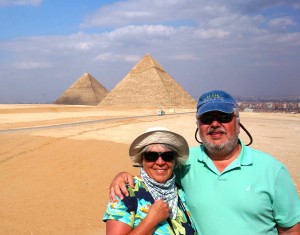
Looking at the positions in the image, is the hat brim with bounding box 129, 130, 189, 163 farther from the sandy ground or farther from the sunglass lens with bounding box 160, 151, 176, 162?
the sandy ground

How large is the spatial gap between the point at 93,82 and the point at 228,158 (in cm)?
11325

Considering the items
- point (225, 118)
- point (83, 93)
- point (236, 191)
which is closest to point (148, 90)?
point (83, 93)

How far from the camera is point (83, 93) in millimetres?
109875

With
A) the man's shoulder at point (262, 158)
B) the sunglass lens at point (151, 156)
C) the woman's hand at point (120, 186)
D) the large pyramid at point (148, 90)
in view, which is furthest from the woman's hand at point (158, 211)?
the large pyramid at point (148, 90)

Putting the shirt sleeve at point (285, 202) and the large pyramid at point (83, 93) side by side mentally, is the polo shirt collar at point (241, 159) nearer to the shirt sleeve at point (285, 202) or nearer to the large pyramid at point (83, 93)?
the shirt sleeve at point (285, 202)

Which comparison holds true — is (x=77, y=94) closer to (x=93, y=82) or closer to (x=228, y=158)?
(x=93, y=82)

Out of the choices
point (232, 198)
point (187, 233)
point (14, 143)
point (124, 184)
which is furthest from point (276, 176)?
point (14, 143)

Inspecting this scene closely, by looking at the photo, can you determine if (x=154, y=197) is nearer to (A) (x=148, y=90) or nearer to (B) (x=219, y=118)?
(B) (x=219, y=118)

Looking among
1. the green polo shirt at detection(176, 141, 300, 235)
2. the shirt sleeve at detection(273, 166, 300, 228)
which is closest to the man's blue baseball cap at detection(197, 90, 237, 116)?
the green polo shirt at detection(176, 141, 300, 235)

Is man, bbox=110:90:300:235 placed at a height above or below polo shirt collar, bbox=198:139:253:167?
below

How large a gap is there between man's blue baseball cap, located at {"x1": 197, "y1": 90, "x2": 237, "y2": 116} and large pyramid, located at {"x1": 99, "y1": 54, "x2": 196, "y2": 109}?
2610 inches

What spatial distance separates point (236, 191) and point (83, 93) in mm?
110175

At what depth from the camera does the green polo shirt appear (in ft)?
6.82

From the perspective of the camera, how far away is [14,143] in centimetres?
1206
